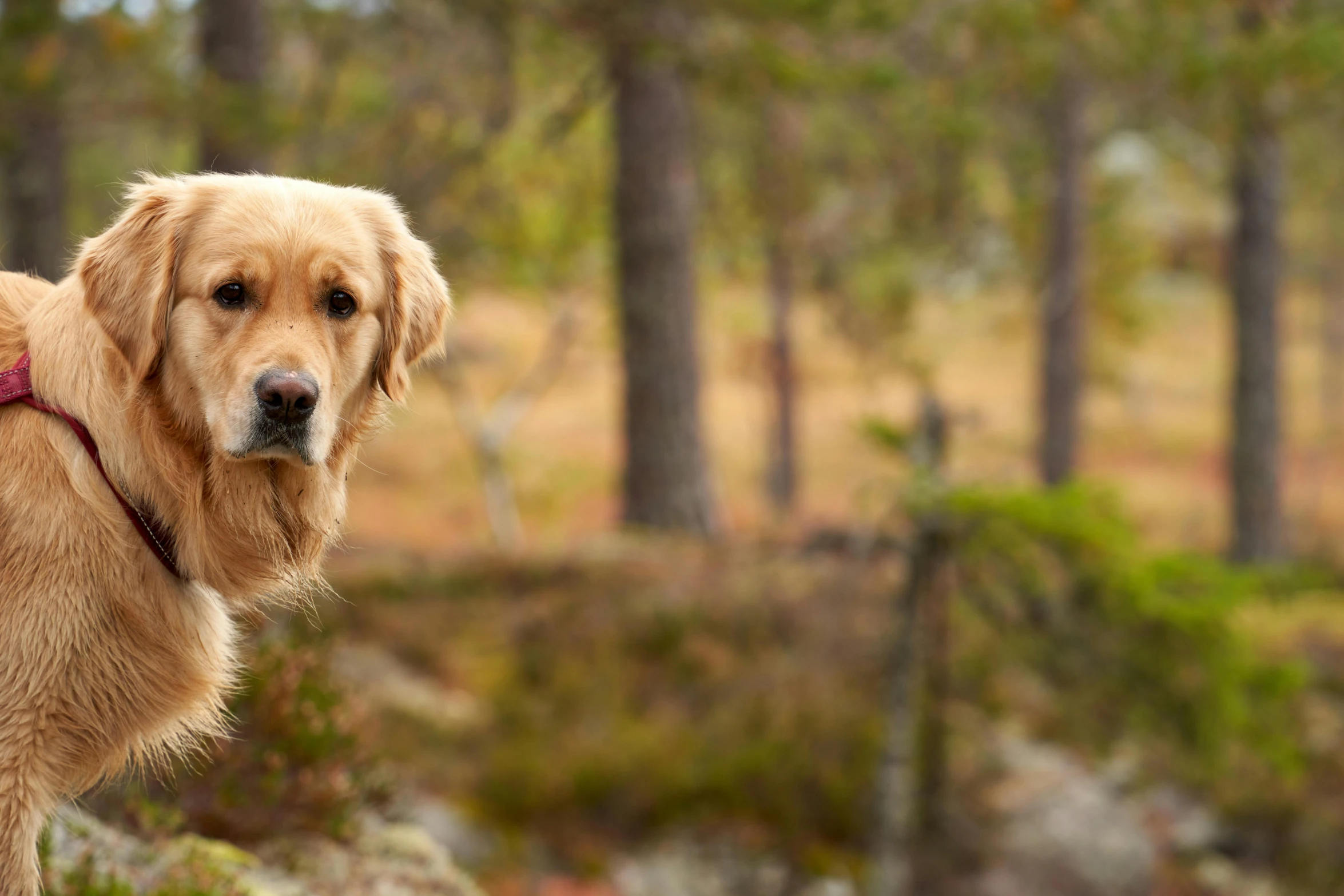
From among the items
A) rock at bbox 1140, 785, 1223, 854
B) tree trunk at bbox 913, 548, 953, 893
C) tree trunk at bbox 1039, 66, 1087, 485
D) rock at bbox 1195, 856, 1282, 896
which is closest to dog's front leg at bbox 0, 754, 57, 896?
tree trunk at bbox 913, 548, 953, 893

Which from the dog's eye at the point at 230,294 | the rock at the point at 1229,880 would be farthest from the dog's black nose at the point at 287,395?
the rock at the point at 1229,880

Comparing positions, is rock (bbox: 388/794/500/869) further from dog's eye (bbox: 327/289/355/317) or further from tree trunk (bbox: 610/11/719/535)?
tree trunk (bbox: 610/11/719/535)

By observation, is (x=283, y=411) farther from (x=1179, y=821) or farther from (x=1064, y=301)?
(x=1064, y=301)

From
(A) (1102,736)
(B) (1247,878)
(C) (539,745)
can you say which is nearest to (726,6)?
(C) (539,745)

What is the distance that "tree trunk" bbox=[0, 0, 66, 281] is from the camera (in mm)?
6914

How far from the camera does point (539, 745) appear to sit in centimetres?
704

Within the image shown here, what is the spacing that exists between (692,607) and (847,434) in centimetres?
2456

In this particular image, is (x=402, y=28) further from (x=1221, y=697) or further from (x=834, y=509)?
(x=834, y=509)

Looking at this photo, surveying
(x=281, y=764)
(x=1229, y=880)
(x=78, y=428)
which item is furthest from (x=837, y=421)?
(x=78, y=428)

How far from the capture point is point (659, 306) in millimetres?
10367

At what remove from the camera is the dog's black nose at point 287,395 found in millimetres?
2465

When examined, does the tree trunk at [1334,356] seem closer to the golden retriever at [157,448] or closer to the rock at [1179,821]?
the rock at [1179,821]

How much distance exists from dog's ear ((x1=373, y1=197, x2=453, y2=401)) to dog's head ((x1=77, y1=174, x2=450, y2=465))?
164mm

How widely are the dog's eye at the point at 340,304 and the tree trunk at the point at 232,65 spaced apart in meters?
4.51
